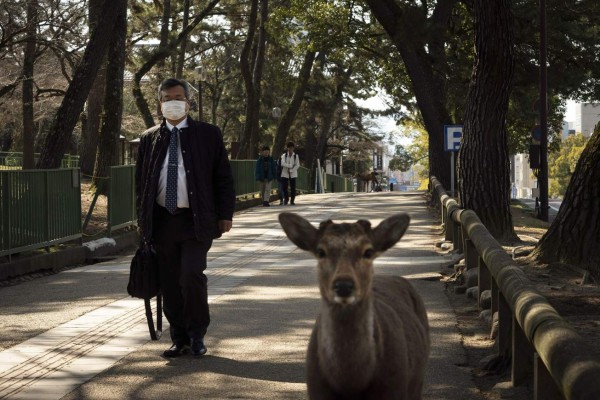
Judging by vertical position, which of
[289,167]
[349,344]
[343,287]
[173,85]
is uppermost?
[173,85]

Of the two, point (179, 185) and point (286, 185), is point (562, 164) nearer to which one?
point (286, 185)

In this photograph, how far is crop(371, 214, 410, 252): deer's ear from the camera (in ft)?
17.5

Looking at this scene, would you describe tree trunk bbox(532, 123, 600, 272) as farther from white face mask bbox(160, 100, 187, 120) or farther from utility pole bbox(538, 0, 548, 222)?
utility pole bbox(538, 0, 548, 222)

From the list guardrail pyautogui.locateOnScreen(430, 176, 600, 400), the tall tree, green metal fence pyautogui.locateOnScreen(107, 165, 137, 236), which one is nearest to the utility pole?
green metal fence pyautogui.locateOnScreen(107, 165, 137, 236)

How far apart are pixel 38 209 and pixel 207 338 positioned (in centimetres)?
760

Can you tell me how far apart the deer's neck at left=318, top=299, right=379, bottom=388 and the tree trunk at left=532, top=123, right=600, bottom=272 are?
7.70 meters

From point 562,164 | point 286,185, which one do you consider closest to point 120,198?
point 286,185

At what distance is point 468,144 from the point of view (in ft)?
58.9

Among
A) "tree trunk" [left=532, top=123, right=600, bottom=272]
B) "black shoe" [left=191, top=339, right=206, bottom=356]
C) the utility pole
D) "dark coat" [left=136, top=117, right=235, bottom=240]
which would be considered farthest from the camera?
the utility pole

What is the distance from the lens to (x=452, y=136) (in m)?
25.9

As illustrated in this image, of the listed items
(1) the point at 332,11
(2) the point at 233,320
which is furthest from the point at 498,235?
(1) the point at 332,11

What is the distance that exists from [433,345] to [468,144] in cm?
857

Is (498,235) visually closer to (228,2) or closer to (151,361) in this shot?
(151,361)

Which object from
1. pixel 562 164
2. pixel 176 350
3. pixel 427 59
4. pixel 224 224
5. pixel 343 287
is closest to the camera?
pixel 343 287
